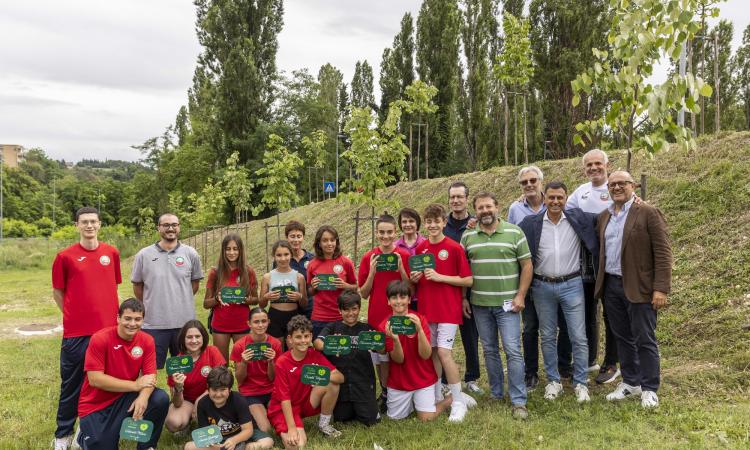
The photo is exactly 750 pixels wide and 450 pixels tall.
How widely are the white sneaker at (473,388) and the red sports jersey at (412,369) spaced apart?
732 millimetres

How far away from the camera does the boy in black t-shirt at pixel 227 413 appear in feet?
13.8

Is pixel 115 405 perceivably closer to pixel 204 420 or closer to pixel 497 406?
pixel 204 420

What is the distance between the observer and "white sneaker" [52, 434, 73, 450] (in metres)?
4.50

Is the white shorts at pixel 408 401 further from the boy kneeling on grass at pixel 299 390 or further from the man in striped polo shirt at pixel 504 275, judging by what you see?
the man in striped polo shirt at pixel 504 275

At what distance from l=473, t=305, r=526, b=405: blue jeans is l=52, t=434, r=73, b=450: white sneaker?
3838mm

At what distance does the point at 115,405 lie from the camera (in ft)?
13.9

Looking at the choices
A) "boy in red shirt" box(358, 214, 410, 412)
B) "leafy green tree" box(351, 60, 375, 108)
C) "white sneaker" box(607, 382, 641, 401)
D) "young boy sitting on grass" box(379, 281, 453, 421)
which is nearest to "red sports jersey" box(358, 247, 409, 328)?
"boy in red shirt" box(358, 214, 410, 412)

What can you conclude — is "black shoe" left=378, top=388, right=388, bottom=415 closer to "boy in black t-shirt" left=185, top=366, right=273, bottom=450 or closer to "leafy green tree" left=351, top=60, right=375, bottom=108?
"boy in black t-shirt" left=185, top=366, right=273, bottom=450

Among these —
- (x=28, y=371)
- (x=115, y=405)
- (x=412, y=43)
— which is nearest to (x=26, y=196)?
(x=412, y=43)

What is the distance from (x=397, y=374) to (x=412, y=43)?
2602 centimetres

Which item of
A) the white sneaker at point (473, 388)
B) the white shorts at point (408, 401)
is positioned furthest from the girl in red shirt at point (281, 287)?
the white sneaker at point (473, 388)

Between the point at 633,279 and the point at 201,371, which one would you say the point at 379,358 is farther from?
the point at 633,279

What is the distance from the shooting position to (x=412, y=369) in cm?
477

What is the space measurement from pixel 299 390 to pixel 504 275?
2113mm
